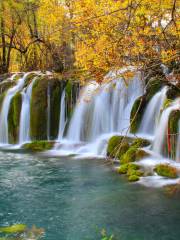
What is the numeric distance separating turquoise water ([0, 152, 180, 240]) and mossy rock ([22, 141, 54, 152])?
368 cm

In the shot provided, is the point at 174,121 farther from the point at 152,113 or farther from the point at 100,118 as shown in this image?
the point at 100,118

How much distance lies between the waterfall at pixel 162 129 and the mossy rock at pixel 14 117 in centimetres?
738

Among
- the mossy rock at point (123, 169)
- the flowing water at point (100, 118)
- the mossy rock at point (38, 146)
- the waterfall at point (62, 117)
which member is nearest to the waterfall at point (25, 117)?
the mossy rock at point (38, 146)

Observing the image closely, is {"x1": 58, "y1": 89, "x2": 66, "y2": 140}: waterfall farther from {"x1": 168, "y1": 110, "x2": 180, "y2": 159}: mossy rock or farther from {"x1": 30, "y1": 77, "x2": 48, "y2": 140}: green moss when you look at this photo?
{"x1": 168, "y1": 110, "x2": 180, "y2": 159}: mossy rock

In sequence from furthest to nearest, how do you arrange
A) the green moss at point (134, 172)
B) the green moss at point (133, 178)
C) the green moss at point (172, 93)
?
the green moss at point (172, 93)
the green moss at point (134, 172)
the green moss at point (133, 178)

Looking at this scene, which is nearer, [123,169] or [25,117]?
[123,169]

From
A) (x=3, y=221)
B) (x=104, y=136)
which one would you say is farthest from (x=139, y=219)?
(x=104, y=136)

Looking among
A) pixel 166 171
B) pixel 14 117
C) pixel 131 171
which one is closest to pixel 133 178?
pixel 131 171

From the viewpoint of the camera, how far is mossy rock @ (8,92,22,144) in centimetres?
1644

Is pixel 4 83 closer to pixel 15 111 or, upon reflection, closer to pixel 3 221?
pixel 15 111

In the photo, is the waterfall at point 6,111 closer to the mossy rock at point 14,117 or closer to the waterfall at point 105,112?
the mossy rock at point 14,117

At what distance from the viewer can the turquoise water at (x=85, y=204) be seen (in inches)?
253

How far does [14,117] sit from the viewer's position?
1664 cm

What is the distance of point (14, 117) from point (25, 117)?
51 cm
